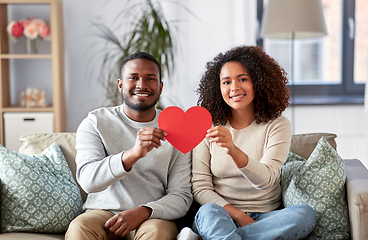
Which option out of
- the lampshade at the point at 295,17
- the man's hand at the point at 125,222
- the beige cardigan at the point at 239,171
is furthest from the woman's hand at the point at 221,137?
the lampshade at the point at 295,17

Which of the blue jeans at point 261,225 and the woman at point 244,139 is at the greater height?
the woman at point 244,139

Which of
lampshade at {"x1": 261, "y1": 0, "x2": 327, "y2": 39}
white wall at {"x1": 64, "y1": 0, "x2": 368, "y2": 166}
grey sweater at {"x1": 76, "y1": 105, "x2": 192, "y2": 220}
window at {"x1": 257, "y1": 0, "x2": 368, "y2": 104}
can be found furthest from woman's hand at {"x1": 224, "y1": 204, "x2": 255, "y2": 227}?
window at {"x1": 257, "y1": 0, "x2": 368, "y2": 104}

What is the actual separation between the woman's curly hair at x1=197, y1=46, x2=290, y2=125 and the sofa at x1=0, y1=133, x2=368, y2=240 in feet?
1.06

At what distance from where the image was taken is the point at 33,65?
3359mm

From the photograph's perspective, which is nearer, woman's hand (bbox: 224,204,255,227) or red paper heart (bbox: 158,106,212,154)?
red paper heart (bbox: 158,106,212,154)

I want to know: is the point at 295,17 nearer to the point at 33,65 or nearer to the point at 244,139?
the point at 244,139

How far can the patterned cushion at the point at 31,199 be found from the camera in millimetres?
1520

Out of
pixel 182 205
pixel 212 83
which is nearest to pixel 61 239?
pixel 182 205

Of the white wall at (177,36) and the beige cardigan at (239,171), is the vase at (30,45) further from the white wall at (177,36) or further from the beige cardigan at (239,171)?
the beige cardigan at (239,171)

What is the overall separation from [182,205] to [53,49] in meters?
2.11

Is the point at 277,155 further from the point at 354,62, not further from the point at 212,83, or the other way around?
the point at 354,62

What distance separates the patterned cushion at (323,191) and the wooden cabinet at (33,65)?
2184 millimetres

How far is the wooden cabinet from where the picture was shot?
9.99 ft

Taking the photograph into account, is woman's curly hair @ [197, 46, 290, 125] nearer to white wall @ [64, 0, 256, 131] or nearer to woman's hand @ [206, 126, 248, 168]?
woman's hand @ [206, 126, 248, 168]
